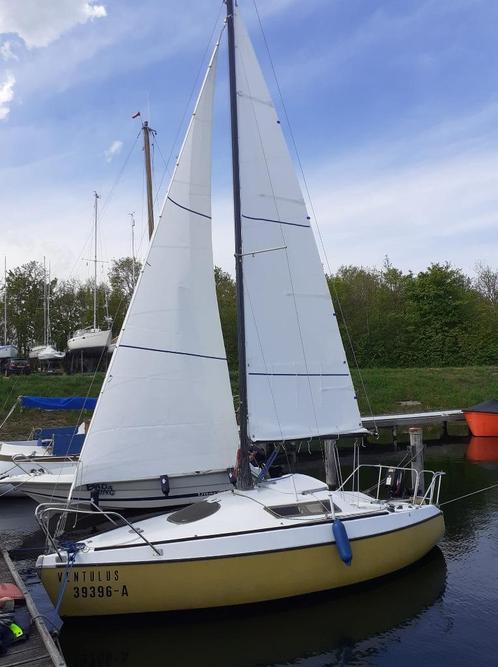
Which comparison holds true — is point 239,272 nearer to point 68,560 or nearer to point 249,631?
point 68,560

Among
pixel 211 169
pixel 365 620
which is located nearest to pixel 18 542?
pixel 365 620

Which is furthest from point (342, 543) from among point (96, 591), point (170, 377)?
point (170, 377)

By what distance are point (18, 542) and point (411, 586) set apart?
998 centimetres

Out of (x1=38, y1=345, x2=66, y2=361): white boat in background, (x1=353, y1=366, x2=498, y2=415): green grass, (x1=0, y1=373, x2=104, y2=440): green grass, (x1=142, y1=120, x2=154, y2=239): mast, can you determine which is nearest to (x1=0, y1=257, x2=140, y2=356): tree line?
(x1=38, y1=345, x2=66, y2=361): white boat in background

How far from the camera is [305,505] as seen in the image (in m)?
10.8

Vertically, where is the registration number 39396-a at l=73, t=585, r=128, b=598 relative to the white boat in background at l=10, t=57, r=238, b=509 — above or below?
below

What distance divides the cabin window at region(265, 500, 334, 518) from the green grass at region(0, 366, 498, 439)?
18245mm

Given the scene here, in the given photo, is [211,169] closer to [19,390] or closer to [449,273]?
[19,390]

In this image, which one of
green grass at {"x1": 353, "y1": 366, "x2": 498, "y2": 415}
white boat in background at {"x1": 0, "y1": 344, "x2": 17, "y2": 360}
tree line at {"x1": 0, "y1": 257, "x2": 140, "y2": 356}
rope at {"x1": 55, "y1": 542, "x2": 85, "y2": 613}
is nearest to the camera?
rope at {"x1": 55, "y1": 542, "x2": 85, "y2": 613}

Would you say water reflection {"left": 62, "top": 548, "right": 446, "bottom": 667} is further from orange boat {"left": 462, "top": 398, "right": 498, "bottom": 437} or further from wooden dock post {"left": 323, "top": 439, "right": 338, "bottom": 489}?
orange boat {"left": 462, "top": 398, "right": 498, "bottom": 437}

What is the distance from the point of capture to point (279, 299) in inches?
498

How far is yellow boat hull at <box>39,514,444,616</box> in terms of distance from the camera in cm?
943

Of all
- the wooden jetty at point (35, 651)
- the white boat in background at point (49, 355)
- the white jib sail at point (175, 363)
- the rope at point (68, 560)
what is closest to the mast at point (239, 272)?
the white jib sail at point (175, 363)

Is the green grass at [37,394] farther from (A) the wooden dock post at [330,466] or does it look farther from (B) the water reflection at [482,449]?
(B) the water reflection at [482,449]
